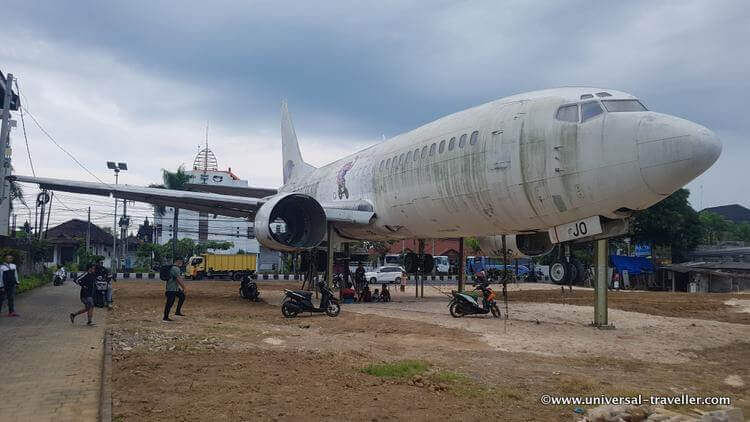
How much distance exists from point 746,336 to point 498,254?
9.68 meters

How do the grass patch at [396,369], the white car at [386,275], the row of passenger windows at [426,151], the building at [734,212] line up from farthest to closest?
1. the building at [734,212]
2. the white car at [386,275]
3. the row of passenger windows at [426,151]
4. the grass patch at [396,369]

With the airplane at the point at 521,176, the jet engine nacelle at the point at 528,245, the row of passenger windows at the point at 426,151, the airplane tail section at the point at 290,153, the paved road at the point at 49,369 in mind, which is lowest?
the paved road at the point at 49,369

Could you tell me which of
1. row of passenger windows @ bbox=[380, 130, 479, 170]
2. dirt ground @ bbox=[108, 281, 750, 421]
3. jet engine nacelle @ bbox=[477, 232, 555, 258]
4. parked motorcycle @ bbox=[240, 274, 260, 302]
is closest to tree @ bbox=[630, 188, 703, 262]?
jet engine nacelle @ bbox=[477, 232, 555, 258]

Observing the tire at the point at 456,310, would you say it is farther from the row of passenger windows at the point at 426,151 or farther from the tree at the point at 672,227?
the tree at the point at 672,227

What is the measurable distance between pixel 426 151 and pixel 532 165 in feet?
13.3

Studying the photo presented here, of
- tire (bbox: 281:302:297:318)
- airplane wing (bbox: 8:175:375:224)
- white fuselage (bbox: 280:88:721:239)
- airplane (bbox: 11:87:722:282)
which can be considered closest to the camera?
white fuselage (bbox: 280:88:721:239)

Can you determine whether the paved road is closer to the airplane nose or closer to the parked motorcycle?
the parked motorcycle

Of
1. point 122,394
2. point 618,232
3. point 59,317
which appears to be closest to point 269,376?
point 122,394

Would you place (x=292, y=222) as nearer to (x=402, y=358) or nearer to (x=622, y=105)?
(x=402, y=358)

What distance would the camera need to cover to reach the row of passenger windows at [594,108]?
10.6 m

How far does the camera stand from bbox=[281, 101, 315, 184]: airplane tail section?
2997 centimetres

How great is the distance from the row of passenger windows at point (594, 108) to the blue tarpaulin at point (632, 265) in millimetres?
33144

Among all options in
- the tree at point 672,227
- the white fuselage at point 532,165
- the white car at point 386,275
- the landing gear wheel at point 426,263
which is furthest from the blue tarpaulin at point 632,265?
the white fuselage at point 532,165

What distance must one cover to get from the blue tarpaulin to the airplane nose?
111 feet
